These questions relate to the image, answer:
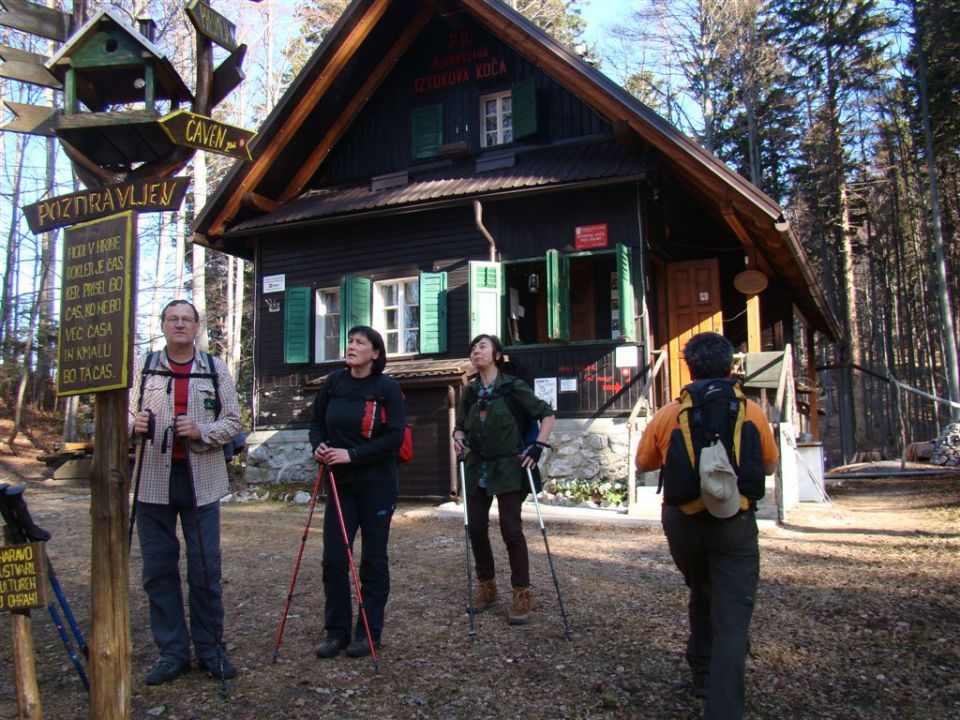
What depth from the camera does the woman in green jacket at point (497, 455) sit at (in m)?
4.86

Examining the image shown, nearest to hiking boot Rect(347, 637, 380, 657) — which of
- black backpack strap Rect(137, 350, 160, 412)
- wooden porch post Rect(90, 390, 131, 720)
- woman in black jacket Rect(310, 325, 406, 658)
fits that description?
woman in black jacket Rect(310, 325, 406, 658)

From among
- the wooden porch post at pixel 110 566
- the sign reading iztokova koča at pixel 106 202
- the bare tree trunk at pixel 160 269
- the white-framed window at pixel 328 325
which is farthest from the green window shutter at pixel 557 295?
the bare tree trunk at pixel 160 269

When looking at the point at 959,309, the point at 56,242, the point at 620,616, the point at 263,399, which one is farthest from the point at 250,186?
the point at 959,309

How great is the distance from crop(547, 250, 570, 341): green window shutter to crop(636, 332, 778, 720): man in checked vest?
7.85m

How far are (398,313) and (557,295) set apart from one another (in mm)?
2999

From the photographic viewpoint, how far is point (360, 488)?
172 inches

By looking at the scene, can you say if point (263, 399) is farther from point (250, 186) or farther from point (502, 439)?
point (502, 439)

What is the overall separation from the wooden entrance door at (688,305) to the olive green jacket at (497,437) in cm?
769

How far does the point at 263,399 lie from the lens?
45.4ft

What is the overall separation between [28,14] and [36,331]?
Result: 69.0ft

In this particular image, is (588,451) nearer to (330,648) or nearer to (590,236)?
(590,236)

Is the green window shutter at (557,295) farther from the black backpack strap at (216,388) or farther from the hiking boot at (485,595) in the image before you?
the black backpack strap at (216,388)

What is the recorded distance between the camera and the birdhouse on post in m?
3.70

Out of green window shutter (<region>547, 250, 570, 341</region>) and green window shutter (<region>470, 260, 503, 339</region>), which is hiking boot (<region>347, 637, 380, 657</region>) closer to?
green window shutter (<region>547, 250, 570, 341</region>)
